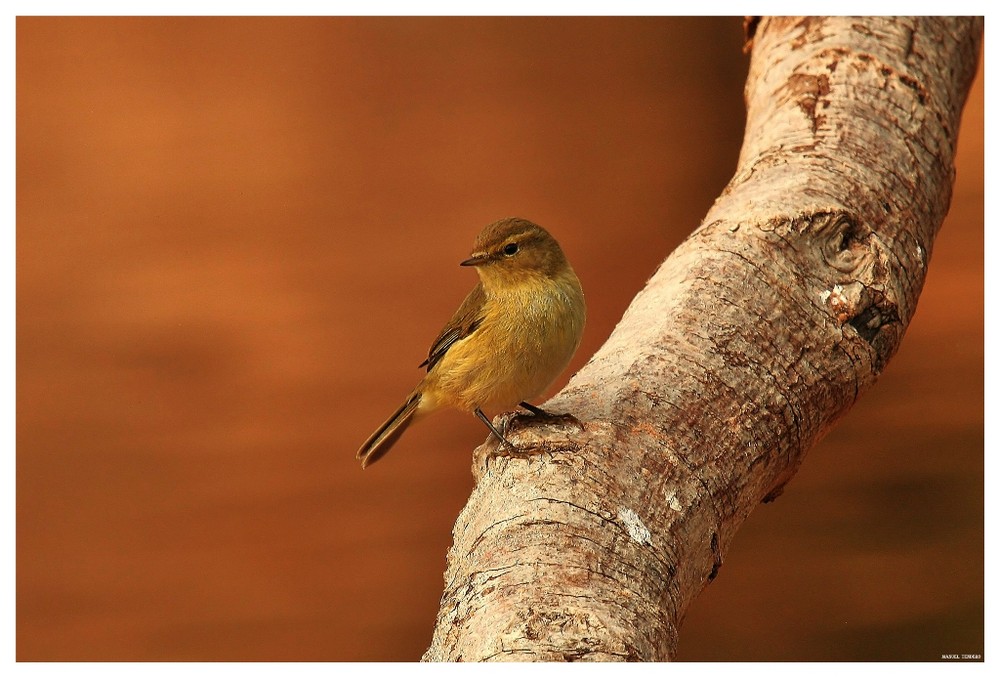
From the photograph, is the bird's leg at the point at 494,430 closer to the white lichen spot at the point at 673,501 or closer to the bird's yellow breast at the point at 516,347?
the bird's yellow breast at the point at 516,347

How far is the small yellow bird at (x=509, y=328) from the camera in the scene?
1810 millimetres

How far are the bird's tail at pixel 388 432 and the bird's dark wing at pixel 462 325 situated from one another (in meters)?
0.11

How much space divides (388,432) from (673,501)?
2.49 feet

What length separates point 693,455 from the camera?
→ 5.33 feet

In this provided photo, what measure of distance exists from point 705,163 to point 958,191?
41.4 inches

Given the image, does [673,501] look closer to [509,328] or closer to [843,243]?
[509,328]

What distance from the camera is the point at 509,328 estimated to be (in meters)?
1.82

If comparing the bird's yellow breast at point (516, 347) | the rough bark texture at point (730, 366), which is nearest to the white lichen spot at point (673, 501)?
the rough bark texture at point (730, 366)

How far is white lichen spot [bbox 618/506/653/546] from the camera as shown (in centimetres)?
144

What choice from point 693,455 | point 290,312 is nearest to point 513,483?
point 693,455

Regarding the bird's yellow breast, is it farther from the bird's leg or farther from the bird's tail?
the bird's tail

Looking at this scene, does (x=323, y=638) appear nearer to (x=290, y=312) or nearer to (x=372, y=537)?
(x=372, y=537)

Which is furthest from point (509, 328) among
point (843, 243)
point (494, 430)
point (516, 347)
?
point (843, 243)

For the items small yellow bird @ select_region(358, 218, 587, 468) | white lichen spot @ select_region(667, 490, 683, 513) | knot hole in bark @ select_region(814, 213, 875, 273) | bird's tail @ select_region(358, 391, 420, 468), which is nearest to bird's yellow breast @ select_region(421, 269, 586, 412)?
small yellow bird @ select_region(358, 218, 587, 468)
